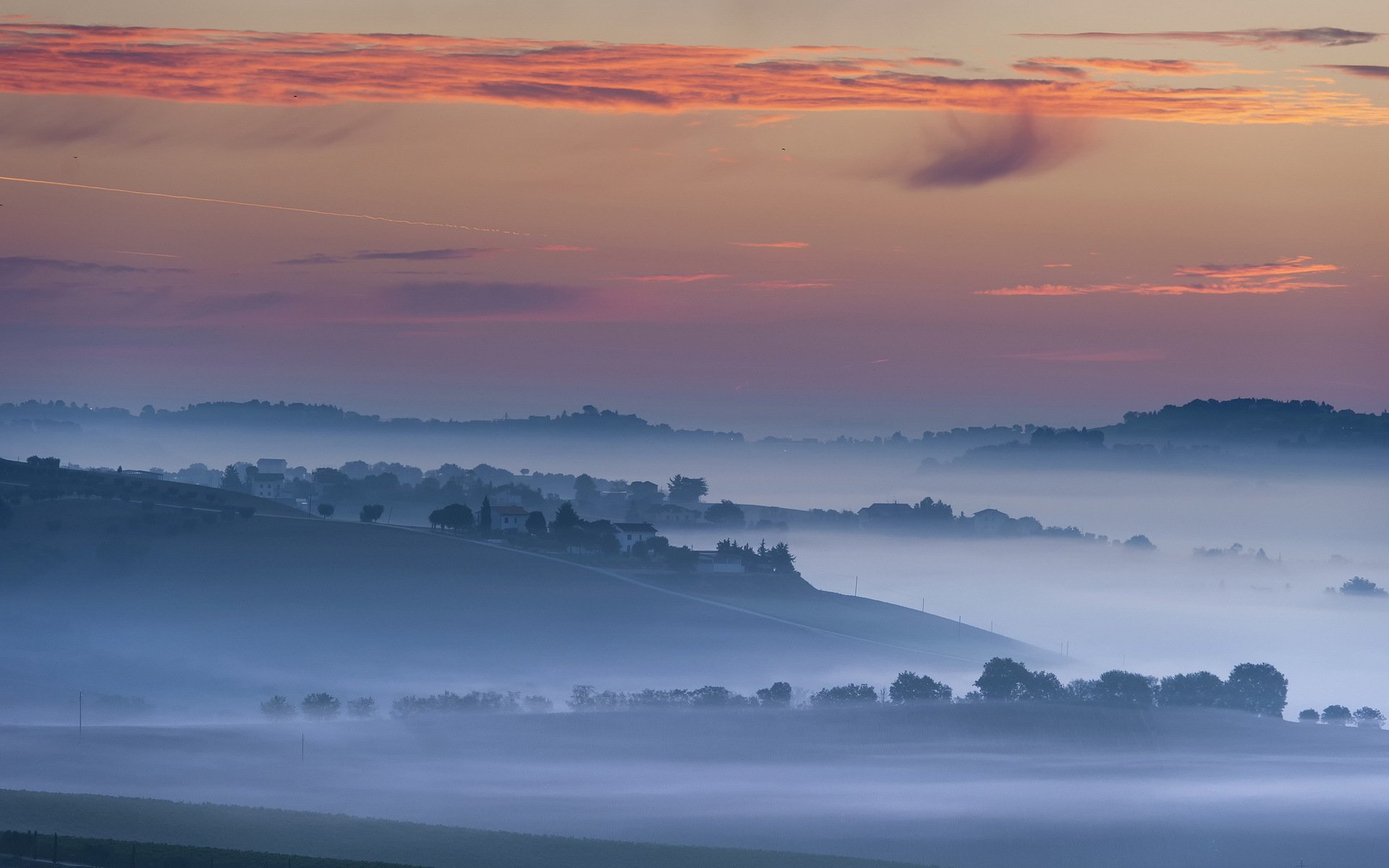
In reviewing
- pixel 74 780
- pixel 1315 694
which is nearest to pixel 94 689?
pixel 74 780

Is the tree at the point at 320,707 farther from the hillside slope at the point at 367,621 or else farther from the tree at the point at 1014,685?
the tree at the point at 1014,685

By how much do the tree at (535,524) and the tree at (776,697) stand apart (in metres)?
71.0

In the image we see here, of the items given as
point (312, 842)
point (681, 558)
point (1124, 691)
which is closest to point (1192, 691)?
point (1124, 691)

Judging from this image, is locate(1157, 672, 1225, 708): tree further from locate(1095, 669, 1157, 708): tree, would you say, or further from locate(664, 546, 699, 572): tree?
locate(664, 546, 699, 572): tree

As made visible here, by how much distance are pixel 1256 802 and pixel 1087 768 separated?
54.5 ft

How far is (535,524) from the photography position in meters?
194

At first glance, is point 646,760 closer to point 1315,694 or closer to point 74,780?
point 74,780

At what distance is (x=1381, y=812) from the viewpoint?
77062 mm

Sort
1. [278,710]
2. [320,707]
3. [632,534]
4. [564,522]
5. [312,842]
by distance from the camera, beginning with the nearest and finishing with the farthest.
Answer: [312,842]
[278,710]
[320,707]
[632,534]
[564,522]

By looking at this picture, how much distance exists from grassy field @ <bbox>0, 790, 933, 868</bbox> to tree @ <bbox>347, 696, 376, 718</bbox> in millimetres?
55160

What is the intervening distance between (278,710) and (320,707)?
10.8ft

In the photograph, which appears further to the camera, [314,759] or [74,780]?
[314,759]

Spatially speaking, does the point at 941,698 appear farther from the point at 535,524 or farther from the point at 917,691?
the point at 535,524

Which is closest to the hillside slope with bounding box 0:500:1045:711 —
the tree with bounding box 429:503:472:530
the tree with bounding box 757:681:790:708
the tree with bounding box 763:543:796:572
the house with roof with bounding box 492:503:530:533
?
the tree with bounding box 763:543:796:572
